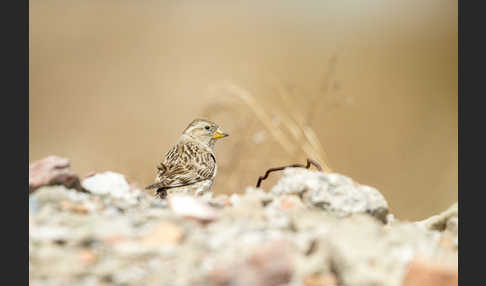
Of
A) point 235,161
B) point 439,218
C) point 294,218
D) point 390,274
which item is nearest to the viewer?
point 390,274

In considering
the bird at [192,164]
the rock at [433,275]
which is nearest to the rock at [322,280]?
the rock at [433,275]

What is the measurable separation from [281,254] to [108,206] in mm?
686

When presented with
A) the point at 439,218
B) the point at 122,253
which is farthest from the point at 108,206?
the point at 439,218

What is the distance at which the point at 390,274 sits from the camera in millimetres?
1566

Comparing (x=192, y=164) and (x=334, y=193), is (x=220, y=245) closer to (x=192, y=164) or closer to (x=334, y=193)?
(x=334, y=193)

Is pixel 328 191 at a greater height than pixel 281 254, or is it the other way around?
pixel 328 191

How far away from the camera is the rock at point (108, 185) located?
6.77 feet

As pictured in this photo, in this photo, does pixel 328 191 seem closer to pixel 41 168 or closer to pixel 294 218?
pixel 294 218

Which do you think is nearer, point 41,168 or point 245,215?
point 245,215

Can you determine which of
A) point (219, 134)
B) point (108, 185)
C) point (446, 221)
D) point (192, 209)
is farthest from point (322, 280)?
point (219, 134)

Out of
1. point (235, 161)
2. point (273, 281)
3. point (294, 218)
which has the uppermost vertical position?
point (235, 161)

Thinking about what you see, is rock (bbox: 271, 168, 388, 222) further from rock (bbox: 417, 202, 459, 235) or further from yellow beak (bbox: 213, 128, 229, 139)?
yellow beak (bbox: 213, 128, 229, 139)

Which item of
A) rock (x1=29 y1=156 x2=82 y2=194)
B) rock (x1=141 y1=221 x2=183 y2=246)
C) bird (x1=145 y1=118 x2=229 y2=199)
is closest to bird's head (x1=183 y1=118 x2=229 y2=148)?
bird (x1=145 y1=118 x2=229 y2=199)

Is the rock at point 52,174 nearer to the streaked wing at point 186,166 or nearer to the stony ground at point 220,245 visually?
the stony ground at point 220,245
